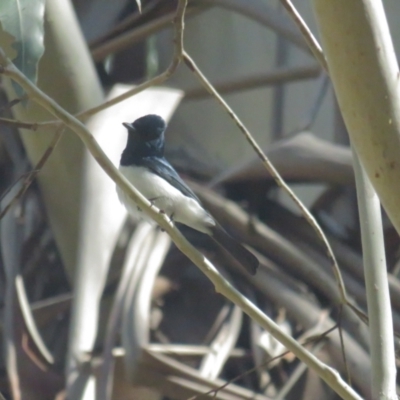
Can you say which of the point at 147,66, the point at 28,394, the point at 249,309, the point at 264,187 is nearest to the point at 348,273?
the point at 264,187

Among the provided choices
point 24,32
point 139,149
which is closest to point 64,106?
point 139,149

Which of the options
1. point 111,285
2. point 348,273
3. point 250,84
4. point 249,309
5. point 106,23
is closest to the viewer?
point 249,309

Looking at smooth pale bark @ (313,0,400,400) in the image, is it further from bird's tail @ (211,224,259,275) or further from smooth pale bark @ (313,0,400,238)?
bird's tail @ (211,224,259,275)

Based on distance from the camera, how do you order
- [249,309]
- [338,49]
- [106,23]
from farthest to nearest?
[106,23]
[249,309]
[338,49]

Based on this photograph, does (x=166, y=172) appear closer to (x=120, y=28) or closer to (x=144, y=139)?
(x=144, y=139)

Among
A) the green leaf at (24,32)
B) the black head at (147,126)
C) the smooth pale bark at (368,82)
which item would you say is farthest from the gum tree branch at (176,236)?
the black head at (147,126)

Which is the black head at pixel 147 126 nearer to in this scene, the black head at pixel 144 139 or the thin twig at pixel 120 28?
the black head at pixel 144 139

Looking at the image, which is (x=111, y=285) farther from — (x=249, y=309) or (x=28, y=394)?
(x=249, y=309)
